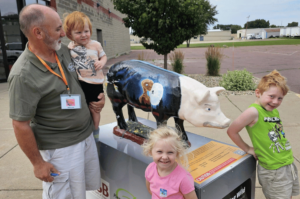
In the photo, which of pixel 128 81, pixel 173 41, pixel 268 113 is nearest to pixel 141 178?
pixel 128 81

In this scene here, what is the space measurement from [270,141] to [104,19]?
17098 millimetres

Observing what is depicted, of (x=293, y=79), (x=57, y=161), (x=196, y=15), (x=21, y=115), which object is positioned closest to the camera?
(x=21, y=115)

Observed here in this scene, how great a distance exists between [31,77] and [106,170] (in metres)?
1.33

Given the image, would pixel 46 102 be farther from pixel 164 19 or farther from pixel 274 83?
pixel 164 19

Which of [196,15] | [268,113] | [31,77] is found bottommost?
[268,113]

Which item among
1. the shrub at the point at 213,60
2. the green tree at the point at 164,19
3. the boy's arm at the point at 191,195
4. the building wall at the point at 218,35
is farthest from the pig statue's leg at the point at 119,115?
the building wall at the point at 218,35

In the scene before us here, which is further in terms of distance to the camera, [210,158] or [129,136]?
[129,136]

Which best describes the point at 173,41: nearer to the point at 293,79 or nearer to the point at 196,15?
the point at 196,15

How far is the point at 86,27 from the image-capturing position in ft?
5.89

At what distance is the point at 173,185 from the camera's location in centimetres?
149

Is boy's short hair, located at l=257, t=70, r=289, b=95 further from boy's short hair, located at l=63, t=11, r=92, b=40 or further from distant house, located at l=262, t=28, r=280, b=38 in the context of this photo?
distant house, located at l=262, t=28, r=280, b=38

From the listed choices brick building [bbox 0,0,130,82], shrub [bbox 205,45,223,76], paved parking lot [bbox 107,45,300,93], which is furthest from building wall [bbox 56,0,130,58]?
shrub [bbox 205,45,223,76]

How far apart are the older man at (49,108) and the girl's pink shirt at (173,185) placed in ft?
2.07

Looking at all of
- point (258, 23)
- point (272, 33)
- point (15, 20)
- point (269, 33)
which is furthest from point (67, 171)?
point (258, 23)
